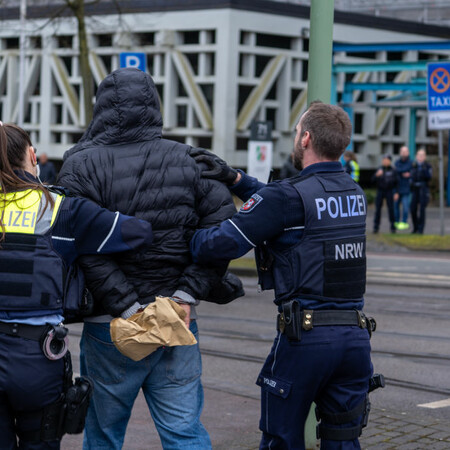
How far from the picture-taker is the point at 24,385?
11.2 ft

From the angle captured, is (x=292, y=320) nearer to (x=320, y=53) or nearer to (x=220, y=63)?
(x=320, y=53)

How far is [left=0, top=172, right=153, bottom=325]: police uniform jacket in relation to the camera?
3.48 meters

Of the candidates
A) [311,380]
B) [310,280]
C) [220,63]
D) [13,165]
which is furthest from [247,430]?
[220,63]

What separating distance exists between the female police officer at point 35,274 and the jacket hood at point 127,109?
35cm

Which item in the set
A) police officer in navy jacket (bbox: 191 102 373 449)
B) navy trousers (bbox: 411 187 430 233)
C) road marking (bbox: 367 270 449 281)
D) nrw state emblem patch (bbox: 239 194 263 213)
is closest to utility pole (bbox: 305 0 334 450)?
police officer in navy jacket (bbox: 191 102 373 449)

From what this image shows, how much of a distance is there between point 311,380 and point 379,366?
4.39 metres

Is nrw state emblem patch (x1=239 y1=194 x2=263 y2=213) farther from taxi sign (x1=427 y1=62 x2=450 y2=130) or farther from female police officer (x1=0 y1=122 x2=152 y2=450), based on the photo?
taxi sign (x1=427 y1=62 x2=450 y2=130)

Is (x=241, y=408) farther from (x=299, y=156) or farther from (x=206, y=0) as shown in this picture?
(x=206, y=0)

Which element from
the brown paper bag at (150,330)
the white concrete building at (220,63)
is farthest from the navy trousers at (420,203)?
the brown paper bag at (150,330)

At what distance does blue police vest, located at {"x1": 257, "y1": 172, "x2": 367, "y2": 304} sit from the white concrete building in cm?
2920

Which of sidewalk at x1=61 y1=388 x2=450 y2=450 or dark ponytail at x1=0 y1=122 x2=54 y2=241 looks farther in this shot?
sidewalk at x1=61 y1=388 x2=450 y2=450

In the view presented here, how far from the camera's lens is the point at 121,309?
371 cm

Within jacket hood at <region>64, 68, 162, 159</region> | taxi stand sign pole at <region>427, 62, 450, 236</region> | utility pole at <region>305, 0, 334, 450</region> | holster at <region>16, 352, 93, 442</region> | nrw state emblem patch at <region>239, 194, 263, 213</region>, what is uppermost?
taxi stand sign pole at <region>427, 62, 450, 236</region>

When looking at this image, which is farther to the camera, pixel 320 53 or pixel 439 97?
pixel 439 97
